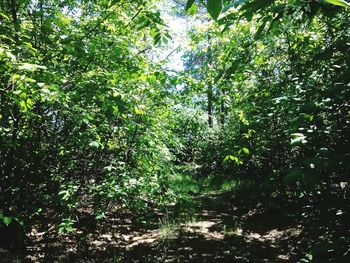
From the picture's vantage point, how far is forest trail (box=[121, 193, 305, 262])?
4.79m

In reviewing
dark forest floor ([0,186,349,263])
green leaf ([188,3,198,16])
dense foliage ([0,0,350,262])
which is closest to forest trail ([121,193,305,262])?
dark forest floor ([0,186,349,263])

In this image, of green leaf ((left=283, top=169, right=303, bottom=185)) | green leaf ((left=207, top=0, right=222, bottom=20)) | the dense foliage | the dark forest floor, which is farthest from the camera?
the dark forest floor

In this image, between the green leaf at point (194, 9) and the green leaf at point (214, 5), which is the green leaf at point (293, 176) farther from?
the green leaf at point (194, 9)

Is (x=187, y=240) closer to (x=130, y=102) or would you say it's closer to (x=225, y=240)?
(x=225, y=240)

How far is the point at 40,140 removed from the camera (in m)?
4.44

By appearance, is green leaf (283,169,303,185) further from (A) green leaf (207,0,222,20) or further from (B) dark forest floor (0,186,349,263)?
(B) dark forest floor (0,186,349,263)

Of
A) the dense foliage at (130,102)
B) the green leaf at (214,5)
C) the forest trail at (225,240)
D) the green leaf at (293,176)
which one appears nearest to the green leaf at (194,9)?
the dense foliage at (130,102)

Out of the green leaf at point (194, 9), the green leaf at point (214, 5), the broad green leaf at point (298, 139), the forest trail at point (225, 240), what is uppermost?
the green leaf at point (194, 9)

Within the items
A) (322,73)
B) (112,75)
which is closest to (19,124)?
(112,75)

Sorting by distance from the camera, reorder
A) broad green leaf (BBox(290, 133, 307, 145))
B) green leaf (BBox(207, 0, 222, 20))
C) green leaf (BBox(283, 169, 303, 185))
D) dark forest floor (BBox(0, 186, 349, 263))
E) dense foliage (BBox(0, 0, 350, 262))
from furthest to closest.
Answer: dark forest floor (BBox(0, 186, 349, 263)) < dense foliage (BBox(0, 0, 350, 262)) < broad green leaf (BBox(290, 133, 307, 145)) < green leaf (BBox(283, 169, 303, 185)) < green leaf (BBox(207, 0, 222, 20))

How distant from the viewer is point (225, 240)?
18.1 ft

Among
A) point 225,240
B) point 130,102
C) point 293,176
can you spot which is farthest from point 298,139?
point 225,240

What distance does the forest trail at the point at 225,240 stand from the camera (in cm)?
479

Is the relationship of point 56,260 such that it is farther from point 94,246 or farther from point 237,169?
point 237,169
